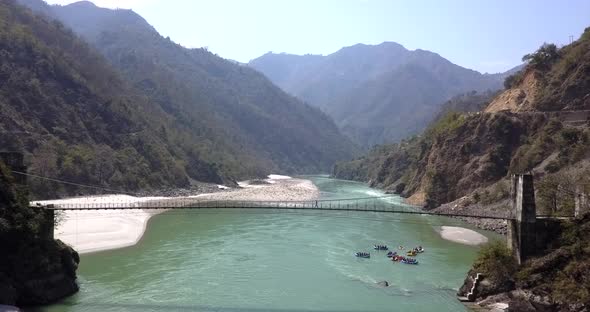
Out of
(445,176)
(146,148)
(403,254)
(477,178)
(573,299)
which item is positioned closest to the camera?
(573,299)

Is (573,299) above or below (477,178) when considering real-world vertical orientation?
below

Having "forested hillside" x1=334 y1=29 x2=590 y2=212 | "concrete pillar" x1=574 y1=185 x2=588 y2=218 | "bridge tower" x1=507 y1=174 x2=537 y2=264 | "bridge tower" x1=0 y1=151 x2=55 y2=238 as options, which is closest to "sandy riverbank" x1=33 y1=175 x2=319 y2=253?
"bridge tower" x1=0 y1=151 x2=55 y2=238

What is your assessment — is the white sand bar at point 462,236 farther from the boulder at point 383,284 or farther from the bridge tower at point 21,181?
the bridge tower at point 21,181

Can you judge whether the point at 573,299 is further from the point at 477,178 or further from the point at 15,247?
the point at 477,178

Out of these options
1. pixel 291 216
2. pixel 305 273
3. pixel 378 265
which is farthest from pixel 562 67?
pixel 305 273

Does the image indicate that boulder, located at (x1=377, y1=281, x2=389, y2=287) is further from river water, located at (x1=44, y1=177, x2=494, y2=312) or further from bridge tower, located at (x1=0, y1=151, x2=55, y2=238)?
bridge tower, located at (x1=0, y1=151, x2=55, y2=238)

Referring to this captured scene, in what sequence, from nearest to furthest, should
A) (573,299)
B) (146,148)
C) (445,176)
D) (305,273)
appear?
(573,299) < (305,273) < (445,176) < (146,148)

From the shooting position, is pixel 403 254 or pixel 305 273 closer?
pixel 305 273

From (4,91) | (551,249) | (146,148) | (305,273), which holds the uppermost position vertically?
(4,91)
